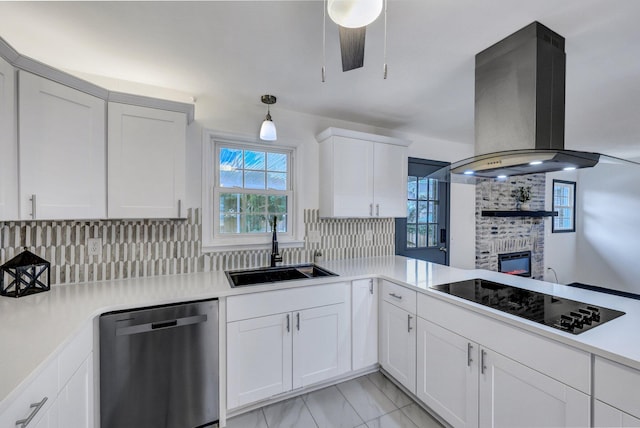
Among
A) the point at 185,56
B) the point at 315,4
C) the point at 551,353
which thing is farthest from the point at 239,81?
the point at 551,353

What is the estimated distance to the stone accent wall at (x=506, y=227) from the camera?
3934 millimetres

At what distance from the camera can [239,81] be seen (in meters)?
2.07

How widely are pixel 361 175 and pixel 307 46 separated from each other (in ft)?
4.35

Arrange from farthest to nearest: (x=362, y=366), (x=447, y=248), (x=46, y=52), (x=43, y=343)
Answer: (x=447, y=248) → (x=362, y=366) → (x=46, y=52) → (x=43, y=343)

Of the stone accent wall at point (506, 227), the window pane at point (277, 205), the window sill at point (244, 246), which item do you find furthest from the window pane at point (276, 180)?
the stone accent wall at point (506, 227)

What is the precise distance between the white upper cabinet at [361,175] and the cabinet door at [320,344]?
93 centimetres

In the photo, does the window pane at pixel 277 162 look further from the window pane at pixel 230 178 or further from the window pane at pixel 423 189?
the window pane at pixel 423 189

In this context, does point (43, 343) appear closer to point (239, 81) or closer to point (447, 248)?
point (239, 81)

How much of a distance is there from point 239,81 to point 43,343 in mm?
1885

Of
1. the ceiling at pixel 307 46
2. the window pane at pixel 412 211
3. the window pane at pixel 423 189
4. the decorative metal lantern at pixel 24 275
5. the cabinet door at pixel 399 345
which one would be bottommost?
the cabinet door at pixel 399 345

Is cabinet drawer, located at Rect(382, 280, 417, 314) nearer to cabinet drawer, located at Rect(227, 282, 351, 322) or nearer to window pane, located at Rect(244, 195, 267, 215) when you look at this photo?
cabinet drawer, located at Rect(227, 282, 351, 322)

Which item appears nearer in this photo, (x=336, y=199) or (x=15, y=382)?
(x=15, y=382)

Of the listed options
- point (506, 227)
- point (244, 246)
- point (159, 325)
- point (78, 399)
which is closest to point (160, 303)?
point (159, 325)

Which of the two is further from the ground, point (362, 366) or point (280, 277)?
point (280, 277)
